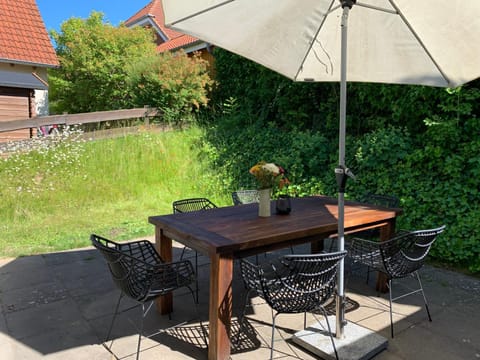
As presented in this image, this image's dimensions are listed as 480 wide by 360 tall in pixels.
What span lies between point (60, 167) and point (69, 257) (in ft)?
9.11

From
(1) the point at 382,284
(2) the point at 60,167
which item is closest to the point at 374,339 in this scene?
(1) the point at 382,284

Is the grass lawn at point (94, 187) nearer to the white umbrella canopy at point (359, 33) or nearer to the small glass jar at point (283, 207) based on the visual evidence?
the small glass jar at point (283, 207)

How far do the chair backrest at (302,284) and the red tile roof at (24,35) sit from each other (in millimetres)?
8593

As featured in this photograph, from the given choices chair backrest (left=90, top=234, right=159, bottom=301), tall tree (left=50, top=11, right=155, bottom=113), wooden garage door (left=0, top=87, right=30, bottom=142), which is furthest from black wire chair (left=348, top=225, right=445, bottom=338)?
tall tree (left=50, top=11, right=155, bottom=113)

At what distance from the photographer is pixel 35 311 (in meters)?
2.90

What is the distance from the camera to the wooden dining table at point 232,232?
2.19 metres

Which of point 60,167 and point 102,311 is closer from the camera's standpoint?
point 102,311

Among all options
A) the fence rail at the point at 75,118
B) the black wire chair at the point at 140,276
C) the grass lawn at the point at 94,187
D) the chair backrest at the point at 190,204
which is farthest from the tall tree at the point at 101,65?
the black wire chair at the point at 140,276

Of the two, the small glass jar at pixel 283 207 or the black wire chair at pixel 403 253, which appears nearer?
the black wire chair at pixel 403 253

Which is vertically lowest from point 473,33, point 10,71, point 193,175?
point 193,175

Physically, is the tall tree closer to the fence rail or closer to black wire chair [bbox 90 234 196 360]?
the fence rail

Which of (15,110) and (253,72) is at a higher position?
(253,72)

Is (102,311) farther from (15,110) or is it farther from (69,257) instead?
(15,110)

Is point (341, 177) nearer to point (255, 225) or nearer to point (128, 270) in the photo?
point (255, 225)
